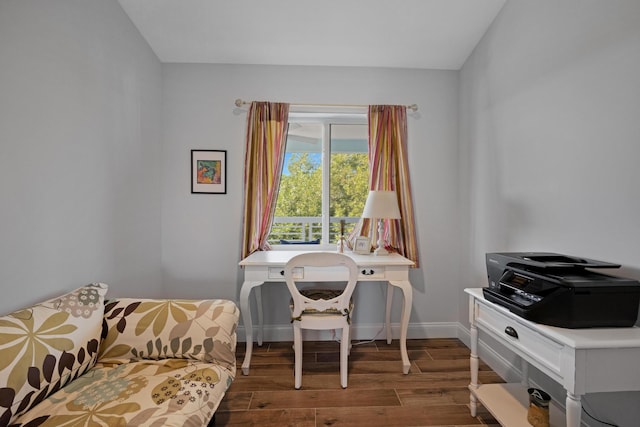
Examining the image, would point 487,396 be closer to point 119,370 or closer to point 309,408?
point 309,408

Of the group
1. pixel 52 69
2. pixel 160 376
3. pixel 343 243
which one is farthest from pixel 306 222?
pixel 52 69

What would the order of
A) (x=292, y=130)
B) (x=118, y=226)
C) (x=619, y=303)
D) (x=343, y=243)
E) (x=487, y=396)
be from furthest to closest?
(x=292, y=130) < (x=343, y=243) < (x=118, y=226) < (x=487, y=396) < (x=619, y=303)

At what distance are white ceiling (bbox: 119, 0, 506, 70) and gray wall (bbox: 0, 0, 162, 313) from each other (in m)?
0.28

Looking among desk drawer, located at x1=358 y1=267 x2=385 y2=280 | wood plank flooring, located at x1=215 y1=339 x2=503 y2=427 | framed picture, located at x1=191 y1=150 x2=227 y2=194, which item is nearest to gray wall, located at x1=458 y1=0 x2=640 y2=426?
wood plank flooring, located at x1=215 y1=339 x2=503 y2=427

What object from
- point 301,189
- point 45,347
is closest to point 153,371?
point 45,347

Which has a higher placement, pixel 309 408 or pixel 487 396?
pixel 487 396

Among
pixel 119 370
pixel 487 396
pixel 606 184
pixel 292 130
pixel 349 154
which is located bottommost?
pixel 487 396

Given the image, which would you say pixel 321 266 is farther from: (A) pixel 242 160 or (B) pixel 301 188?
(A) pixel 242 160

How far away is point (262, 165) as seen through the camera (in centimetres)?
267

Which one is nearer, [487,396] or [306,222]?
[487,396]

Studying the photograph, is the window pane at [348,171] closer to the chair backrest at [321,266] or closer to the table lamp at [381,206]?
the table lamp at [381,206]

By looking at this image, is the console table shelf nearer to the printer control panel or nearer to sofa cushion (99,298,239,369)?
the printer control panel

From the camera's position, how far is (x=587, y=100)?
1505 mm

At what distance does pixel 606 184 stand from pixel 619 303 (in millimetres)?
585
